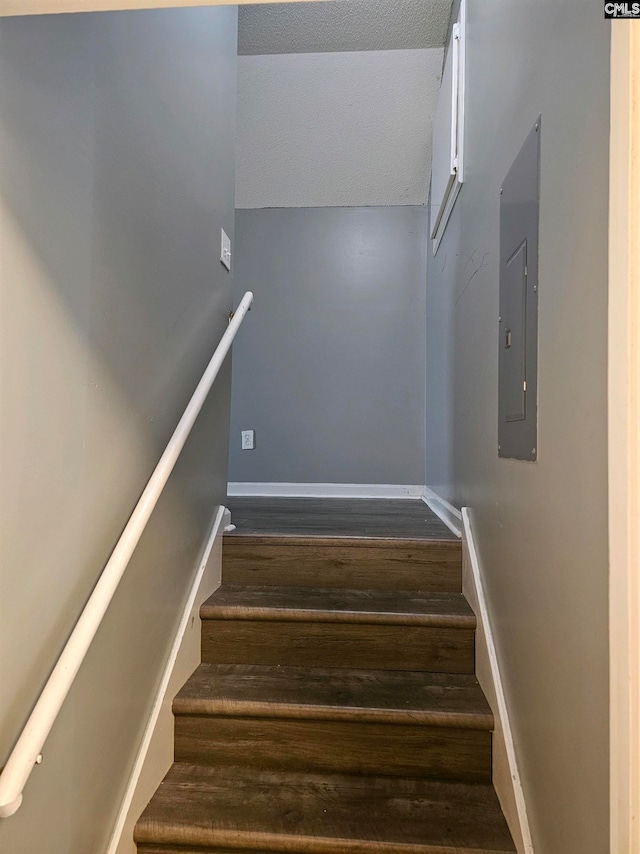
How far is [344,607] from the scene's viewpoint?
1706mm

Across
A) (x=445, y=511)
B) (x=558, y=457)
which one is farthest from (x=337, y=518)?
(x=558, y=457)

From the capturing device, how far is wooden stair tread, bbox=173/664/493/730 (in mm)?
1404

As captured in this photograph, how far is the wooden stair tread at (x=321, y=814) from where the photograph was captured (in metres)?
1.18

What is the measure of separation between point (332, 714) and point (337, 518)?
1091 millimetres

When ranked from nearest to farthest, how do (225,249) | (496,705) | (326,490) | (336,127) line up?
(496,705) → (225,249) → (336,127) → (326,490)

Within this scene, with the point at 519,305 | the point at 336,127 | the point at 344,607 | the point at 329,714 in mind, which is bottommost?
the point at 329,714

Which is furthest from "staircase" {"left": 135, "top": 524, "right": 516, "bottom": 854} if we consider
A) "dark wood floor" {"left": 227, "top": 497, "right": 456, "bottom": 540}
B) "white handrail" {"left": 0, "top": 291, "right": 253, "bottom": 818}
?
"white handrail" {"left": 0, "top": 291, "right": 253, "bottom": 818}

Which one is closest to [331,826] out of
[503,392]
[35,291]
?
[503,392]

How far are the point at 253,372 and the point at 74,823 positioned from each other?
284 centimetres

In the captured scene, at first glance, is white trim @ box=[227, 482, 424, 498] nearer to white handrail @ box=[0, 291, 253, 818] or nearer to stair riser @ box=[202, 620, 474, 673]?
stair riser @ box=[202, 620, 474, 673]

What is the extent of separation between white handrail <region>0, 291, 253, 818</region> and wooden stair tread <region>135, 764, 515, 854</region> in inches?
20.7

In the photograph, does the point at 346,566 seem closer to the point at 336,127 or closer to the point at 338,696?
the point at 338,696

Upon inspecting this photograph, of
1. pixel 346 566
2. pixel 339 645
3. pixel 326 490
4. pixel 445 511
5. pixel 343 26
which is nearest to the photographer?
pixel 339 645

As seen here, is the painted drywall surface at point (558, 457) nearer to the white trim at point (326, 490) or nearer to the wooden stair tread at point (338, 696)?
the wooden stair tread at point (338, 696)
